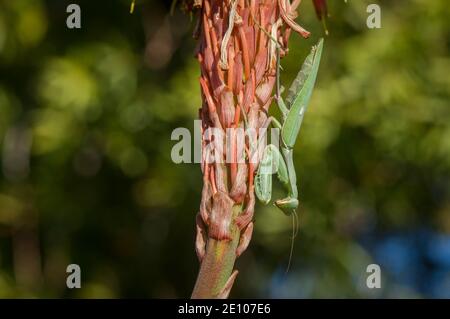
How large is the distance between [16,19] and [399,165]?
5.31ft

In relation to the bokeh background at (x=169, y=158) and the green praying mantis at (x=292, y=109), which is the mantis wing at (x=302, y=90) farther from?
the bokeh background at (x=169, y=158)

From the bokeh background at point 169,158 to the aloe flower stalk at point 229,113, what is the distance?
74.1 inches

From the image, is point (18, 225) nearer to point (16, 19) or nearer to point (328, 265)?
point (16, 19)

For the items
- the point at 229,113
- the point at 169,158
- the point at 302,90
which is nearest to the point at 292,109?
the point at 302,90

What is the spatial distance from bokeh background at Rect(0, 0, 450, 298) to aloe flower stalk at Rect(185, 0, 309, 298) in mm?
1882

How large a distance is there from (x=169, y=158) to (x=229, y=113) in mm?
2152

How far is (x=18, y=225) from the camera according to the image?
348 cm

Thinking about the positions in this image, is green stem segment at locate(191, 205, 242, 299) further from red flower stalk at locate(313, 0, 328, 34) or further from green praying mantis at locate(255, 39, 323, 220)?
red flower stalk at locate(313, 0, 328, 34)

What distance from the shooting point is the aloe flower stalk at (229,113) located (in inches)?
42.0

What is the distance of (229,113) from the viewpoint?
1.06 meters

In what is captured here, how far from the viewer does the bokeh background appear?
3.01m

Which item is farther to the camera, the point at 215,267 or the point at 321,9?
the point at 321,9

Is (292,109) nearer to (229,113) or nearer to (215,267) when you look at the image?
(229,113)
